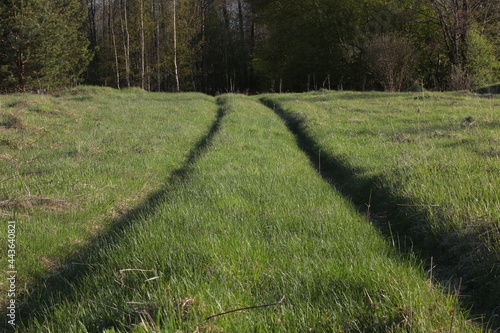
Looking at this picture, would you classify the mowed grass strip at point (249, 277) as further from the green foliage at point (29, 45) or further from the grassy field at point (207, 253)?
the green foliage at point (29, 45)

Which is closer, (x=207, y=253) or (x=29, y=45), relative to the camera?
(x=207, y=253)

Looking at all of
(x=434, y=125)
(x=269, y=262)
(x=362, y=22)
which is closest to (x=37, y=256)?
(x=269, y=262)

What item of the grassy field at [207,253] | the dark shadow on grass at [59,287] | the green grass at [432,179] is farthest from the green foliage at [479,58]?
the dark shadow on grass at [59,287]

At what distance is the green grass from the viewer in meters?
3.27

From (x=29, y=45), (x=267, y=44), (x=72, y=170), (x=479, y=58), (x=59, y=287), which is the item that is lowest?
(x=59, y=287)

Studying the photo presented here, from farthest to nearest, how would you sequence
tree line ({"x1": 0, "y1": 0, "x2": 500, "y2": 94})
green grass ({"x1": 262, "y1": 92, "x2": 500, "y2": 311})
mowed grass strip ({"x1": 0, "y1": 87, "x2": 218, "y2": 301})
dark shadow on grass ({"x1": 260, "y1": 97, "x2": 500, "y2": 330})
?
tree line ({"x1": 0, "y1": 0, "x2": 500, "y2": 94}) < mowed grass strip ({"x1": 0, "y1": 87, "x2": 218, "y2": 301}) < green grass ({"x1": 262, "y1": 92, "x2": 500, "y2": 311}) < dark shadow on grass ({"x1": 260, "y1": 97, "x2": 500, "y2": 330})

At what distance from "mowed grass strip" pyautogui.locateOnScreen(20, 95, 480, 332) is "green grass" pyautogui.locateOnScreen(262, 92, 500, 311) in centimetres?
59

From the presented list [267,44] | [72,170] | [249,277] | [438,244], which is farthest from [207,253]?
[267,44]

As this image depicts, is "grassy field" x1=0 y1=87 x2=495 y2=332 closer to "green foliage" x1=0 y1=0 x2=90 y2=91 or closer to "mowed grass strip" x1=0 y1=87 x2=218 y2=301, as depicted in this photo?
"mowed grass strip" x1=0 y1=87 x2=218 y2=301

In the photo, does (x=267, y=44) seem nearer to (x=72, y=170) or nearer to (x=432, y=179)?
(x=72, y=170)

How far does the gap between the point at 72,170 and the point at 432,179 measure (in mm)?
5765

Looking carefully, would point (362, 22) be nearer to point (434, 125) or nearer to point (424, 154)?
point (434, 125)

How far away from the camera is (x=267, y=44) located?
3669cm

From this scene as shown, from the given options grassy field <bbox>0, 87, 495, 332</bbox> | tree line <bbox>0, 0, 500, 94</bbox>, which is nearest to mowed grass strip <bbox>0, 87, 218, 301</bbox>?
grassy field <bbox>0, 87, 495, 332</bbox>
